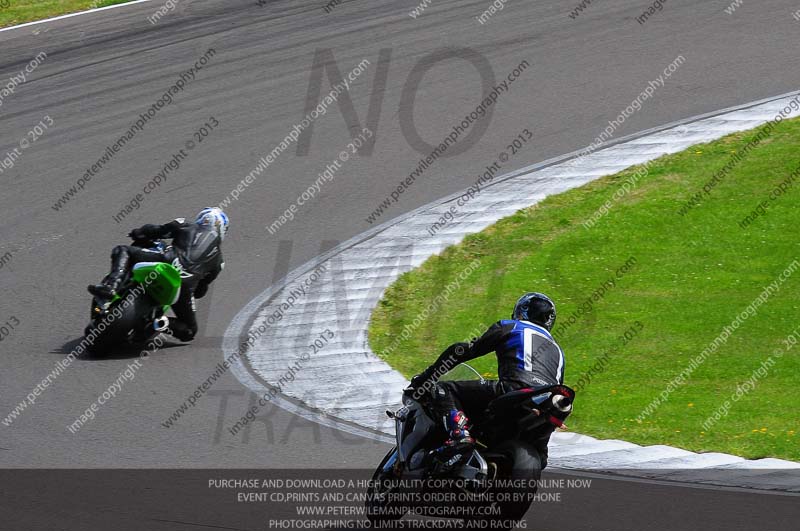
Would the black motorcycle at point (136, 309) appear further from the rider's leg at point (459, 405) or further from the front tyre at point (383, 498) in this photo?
the rider's leg at point (459, 405)

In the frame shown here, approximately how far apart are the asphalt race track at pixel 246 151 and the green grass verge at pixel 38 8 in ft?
2.39

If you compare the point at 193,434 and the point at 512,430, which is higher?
the point at 512,430

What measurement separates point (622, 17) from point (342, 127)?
6668 mm

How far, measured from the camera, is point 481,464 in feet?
23.5

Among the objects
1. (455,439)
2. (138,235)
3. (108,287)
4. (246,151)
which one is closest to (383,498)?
(455,439)

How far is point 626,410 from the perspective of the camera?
10742 mm

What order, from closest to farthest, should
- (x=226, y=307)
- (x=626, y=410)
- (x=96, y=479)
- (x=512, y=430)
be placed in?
1. (x=512, y=430)
2. (x=96, y=479)
3. (x=626, y=410)
4. (x=226, y=307)

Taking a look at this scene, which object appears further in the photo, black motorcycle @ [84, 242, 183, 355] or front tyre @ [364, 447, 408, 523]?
black motorcycle @ [84, 242, 183, 355]

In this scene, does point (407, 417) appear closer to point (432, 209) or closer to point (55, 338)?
point (55, 338)

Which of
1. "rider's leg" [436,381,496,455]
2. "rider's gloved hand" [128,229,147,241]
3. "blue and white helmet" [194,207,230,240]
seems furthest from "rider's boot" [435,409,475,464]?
"rider's gloved hand" [128,229,147,241]

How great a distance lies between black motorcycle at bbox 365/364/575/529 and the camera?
7148mm

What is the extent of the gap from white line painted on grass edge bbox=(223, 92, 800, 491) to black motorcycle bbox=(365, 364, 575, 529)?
2.05m

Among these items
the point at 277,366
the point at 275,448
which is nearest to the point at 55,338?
the point at 277,366

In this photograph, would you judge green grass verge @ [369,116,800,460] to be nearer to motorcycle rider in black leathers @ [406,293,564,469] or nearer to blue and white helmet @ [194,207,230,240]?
blue and white helmet @ [194,207,230,240]
